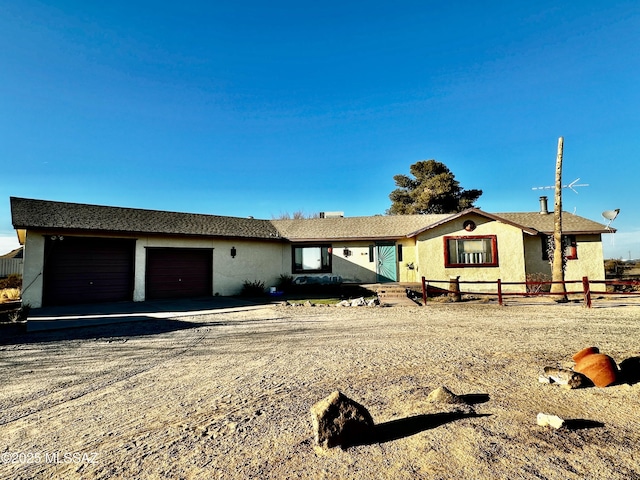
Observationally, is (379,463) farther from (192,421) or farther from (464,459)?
(192,421)

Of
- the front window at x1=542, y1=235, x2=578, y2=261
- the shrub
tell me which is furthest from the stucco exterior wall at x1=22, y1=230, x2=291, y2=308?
the front window at x1=542, y1=235, x2=578, y2=261

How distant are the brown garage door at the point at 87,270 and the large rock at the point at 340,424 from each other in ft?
45.8

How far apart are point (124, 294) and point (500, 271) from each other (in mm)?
17808

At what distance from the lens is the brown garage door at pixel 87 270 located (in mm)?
12578

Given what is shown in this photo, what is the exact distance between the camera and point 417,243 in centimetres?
1725

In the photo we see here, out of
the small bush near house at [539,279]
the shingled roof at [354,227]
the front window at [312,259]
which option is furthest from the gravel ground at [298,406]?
the front window at [312,259]

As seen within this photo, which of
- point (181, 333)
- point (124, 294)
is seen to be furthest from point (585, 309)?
point (124, 294)

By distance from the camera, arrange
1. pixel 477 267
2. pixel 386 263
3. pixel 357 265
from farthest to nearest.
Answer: pixel 357 265 → pixel 386 263 → pixel 477 267

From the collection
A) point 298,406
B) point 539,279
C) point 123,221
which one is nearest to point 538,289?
point 539,279

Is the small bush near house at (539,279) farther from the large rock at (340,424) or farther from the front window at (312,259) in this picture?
the large rock at (340,424)

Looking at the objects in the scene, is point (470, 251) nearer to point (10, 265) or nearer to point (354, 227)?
point (354, 227)

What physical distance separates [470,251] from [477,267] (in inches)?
34.8

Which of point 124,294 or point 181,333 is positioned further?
point 124,294

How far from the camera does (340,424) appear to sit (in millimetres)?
2916
